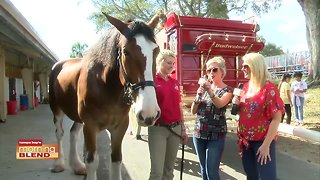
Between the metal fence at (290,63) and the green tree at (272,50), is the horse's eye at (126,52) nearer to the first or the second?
the metal fence at (290,63)

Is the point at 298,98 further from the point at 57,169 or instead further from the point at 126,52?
the point at 126,52

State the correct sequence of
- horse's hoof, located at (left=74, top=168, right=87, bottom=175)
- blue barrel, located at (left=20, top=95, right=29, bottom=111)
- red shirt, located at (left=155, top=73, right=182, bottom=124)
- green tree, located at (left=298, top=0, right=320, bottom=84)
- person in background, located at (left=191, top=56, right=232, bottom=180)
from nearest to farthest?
person in background, located at (left=191, top=56, right=232, bottom=180)
red shirt, located at (left=155, top=73, right=182, bottom=124)
horse's hoof, located at (left=74, top=168, right=87, bottom=175)
blue barrel, located at (left=20, top=95, right=29, bottom=111)
green tree, located at (left=298, top=0, right=320, bottom=84)

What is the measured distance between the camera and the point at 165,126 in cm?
357

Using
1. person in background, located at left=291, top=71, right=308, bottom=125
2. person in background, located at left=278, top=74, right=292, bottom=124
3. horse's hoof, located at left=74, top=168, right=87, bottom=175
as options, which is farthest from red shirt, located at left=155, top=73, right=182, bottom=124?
person in background, located at left=291, top=71, right=308, bottom=125

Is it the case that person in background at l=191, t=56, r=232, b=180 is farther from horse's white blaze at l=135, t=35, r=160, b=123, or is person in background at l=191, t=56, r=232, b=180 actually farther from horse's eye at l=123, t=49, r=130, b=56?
horse's eye at l=123, t=49, r=130, b=56

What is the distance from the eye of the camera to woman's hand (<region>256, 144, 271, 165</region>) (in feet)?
9.77

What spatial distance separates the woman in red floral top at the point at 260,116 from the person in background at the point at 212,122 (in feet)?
0.91

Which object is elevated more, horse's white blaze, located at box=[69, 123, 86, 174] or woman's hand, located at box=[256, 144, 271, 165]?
woman's hand, located at box=[256, 144, 271, 165]

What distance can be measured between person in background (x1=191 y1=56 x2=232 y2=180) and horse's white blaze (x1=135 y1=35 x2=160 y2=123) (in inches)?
29.1

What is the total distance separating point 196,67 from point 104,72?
476 centimetres

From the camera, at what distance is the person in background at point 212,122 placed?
3420 mm

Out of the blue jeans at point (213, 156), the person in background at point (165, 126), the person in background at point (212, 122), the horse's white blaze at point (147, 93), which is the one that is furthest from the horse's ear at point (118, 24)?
the blue jeans at point (213, 156)

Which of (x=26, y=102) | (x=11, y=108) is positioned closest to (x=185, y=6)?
(x=26, y=102)

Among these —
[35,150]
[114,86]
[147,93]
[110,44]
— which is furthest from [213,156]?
[35,150]
